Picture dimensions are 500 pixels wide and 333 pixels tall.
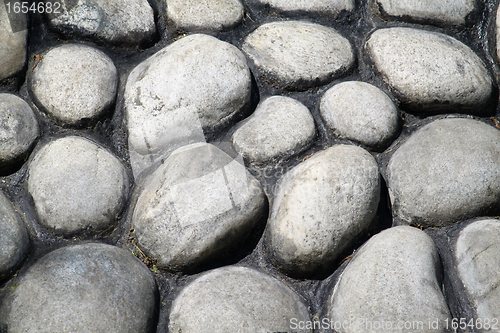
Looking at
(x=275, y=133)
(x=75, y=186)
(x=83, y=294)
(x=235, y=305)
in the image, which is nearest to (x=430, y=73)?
(x=275, y=133)

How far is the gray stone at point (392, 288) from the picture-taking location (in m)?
1.47

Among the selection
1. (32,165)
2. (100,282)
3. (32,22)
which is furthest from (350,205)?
(32,22)

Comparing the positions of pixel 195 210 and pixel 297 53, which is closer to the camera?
pixel 195 210

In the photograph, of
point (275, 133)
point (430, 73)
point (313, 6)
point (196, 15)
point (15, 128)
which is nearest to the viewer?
point (15, 128)

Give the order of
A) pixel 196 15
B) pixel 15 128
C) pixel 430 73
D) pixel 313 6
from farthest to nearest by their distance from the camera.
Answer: pixel 313 6 → pixel 196 15 → pixel 430 73 → pixel 15 128

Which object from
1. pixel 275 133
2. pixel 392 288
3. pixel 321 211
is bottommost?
pixel 392 288

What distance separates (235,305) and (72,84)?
3.89 feet

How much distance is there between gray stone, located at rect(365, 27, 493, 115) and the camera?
1.95 metres

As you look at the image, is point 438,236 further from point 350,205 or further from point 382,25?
point 382,25

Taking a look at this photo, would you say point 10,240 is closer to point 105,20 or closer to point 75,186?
point 75,186

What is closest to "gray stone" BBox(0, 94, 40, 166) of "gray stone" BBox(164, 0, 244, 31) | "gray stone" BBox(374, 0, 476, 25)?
"gray stone" BBox(164, 0, 244, 31)

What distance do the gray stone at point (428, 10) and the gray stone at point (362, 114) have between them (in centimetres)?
56

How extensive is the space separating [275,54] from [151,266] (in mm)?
1170

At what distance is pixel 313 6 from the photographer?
2166mm
